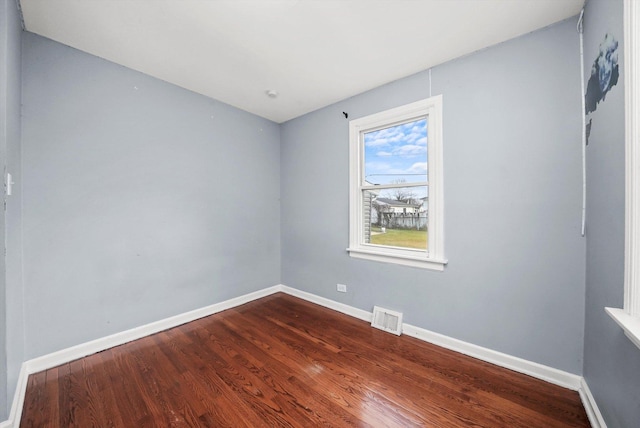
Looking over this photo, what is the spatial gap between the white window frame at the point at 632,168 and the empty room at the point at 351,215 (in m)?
0.01

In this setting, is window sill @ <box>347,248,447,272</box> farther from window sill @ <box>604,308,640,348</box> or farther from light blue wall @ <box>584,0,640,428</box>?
window sill @ <box>604,308,640,348</box>

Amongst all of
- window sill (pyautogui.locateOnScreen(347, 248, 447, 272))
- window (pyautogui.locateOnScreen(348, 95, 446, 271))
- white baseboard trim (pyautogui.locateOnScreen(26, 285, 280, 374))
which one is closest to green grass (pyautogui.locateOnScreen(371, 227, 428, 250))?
window (pyautogui.locateOnScreen(348, 95, 446, 271))

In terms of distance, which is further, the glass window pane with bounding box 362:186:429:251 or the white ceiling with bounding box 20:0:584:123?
the glass window pane with bounding box 362:186:429:251

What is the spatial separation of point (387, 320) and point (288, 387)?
125cm

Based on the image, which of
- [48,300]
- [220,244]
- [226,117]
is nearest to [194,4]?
[226,117]

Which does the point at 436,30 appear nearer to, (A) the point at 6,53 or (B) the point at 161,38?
(B) the point at 161,38

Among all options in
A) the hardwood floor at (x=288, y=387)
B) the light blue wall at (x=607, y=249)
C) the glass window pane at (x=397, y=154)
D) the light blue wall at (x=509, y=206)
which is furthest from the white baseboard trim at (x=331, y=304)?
the light blue wall at (x=607, y=249)

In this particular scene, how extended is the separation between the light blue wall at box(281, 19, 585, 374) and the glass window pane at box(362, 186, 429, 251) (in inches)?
10.2

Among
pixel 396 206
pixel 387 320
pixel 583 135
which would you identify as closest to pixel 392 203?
pixel 396 206

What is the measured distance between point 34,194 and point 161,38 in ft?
5.19

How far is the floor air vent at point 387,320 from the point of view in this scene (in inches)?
95.3

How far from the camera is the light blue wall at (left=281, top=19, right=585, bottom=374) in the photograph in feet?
5.48

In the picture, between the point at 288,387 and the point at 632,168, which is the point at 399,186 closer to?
the point at 632,168

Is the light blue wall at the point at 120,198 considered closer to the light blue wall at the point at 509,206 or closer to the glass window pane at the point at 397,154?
the glass window pane at the point at 397,154
